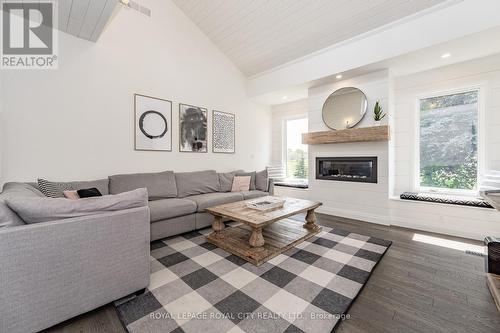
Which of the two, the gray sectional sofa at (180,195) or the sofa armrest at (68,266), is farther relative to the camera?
the gray sectional sofa at (180,195)

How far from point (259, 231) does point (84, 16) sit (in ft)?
10.3

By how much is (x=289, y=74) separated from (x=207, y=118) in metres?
1.88

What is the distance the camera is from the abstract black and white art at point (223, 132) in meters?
4.34

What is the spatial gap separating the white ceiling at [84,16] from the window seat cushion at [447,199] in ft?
15.3

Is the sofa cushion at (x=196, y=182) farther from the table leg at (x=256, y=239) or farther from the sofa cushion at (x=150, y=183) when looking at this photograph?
the table leg at (x=256, y=239)

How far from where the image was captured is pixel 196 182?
144 inches

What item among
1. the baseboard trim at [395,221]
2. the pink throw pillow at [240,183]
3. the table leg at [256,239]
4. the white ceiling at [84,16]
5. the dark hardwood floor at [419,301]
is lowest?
the dark hardwood floor at [419,301]

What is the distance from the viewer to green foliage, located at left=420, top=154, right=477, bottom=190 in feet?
10.1

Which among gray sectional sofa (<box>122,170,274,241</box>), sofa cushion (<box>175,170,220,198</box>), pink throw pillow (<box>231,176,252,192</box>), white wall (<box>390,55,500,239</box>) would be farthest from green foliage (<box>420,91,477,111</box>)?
sofa cushion (<box>175,170,220,198</box>)

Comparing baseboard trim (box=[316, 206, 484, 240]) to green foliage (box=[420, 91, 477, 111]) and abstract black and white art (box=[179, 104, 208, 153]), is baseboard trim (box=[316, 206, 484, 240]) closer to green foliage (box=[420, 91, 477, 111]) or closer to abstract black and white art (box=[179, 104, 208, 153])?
green foliage (box=[420, 91, 477, 111])

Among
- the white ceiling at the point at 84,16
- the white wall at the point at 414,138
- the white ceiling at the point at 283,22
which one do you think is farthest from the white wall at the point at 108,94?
the white wall at the point at 414,138

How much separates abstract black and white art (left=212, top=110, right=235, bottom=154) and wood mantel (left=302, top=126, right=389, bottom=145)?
1638 millimetres

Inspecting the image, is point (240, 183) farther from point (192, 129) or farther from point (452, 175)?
point (452, 175)

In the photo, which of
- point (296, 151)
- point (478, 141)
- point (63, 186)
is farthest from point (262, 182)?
point (478, 141)
